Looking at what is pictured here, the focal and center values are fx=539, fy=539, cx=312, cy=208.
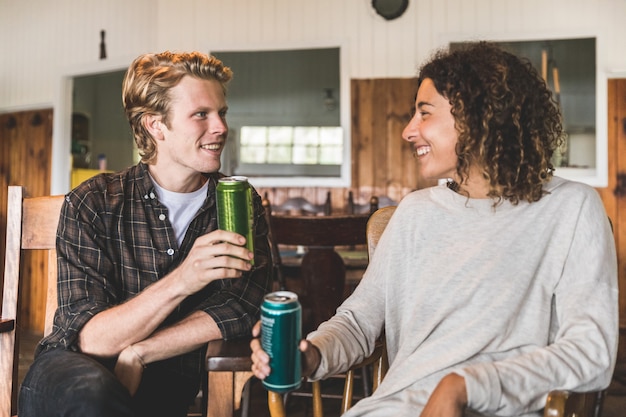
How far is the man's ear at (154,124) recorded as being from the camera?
4.63ft

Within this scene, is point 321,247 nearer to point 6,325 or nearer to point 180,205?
point 180,205

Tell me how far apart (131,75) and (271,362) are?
0.89m

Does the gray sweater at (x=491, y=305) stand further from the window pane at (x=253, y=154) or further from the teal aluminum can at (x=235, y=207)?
the window pane at (x=253, y=154)

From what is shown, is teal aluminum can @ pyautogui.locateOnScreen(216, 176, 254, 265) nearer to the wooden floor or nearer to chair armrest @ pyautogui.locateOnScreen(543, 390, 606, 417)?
chair armrest @ pyautogui.locateOnScreen(543, 390, 606, 417)

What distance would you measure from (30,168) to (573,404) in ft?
16.5

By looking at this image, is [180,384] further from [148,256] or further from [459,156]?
[459,156]

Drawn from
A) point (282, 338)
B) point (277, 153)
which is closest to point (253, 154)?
point (277, 153)

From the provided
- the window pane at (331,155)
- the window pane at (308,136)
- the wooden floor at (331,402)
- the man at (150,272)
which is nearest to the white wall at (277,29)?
the window pane at (331,155)

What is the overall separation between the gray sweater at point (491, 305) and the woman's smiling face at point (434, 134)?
0.23ft

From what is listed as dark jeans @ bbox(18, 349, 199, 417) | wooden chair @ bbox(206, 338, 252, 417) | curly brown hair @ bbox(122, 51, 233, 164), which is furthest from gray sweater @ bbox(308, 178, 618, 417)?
curly brown hair @ bbox(122, 51, 233, 164)

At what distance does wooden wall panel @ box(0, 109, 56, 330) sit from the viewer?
15.7 ft

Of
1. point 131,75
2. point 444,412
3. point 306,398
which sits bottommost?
point 306,398

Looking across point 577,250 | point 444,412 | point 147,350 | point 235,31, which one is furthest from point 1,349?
point 235,31

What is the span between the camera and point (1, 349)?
4.57 ft
